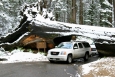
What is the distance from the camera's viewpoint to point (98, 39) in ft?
67.2

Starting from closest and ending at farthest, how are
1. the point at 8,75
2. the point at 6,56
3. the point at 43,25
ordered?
the point at 8,75, the point at 6,56, the point at 43,25

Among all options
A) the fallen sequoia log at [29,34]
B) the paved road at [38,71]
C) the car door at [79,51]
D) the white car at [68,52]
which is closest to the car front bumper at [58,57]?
the white car at [68,52]

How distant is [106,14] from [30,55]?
19029 millimetres

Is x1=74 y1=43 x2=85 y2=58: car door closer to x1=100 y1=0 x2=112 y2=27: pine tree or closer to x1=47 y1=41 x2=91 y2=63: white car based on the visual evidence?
x1=47 y1=41 x2=91 y2=63: white car

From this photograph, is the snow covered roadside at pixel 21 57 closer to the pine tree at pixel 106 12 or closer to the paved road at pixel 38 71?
the paved road at pixel 38 71

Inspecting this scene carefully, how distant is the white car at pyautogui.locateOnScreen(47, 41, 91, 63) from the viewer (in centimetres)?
1826

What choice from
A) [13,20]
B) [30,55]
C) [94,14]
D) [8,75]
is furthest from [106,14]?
[8,75]

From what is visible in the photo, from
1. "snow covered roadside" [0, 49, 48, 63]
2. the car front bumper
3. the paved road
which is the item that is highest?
the paved road

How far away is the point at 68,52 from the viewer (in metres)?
18.5

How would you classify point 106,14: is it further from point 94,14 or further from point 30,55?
point 30,55

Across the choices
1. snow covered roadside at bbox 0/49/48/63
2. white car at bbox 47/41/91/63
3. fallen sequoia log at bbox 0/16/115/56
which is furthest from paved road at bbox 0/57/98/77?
fallen sequoia log at bbox 0/16/115/56

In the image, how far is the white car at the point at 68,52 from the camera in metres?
18.3

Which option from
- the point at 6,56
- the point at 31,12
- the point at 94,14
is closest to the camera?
the point at 6,56

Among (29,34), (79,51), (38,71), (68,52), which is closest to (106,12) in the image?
(29,34)
